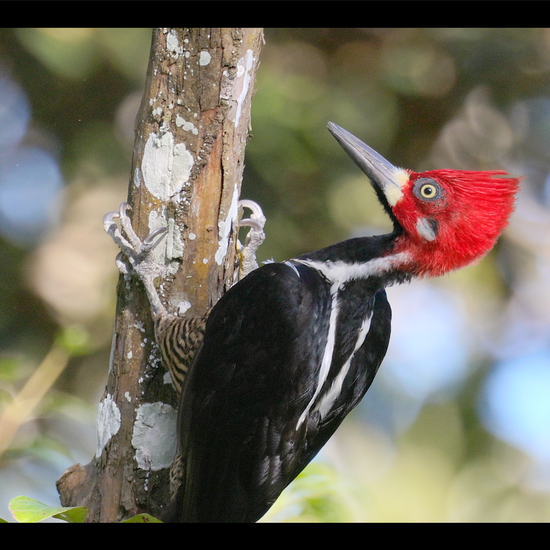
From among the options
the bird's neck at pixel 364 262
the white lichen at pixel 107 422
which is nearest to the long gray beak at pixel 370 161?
the bird's neck at pixel 364 262

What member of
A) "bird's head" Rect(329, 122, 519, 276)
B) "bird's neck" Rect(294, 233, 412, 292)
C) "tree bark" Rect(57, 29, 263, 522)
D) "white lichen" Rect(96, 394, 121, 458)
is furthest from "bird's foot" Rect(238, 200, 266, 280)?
"white lichen" Rect(96, 394, 121, 458)

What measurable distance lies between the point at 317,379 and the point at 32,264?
2.93 meters

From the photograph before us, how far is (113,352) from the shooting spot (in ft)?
7.13

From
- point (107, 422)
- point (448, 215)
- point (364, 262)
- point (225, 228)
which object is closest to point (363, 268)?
point (364, 262)

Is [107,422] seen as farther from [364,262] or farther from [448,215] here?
[448,215]

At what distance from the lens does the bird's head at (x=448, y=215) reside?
2121 millimetres

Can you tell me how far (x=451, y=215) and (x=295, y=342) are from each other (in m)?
0.74

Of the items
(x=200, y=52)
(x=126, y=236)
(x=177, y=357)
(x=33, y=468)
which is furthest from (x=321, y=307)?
(x=33, y=468)

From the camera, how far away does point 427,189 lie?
214 cm

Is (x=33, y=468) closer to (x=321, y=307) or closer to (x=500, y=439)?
(x=321, y=307)

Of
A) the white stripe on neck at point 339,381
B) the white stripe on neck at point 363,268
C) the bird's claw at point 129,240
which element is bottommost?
the white stripe on neck at point 339,381

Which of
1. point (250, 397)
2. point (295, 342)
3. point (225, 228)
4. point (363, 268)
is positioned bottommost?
point (250, 397)

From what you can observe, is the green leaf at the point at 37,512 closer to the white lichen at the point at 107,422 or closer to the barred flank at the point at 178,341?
the white lichen at the point at 107,422

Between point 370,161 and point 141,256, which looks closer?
point 141,256
